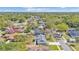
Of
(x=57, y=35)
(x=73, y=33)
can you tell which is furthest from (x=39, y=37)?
(x=73, y=33)

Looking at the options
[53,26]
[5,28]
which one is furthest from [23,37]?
[53,26]

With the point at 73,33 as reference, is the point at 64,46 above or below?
below

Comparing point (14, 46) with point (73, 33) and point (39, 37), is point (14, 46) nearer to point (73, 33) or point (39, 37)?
point (39, 37)

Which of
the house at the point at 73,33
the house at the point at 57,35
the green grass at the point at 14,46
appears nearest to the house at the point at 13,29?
the green grass at the point at 14,46

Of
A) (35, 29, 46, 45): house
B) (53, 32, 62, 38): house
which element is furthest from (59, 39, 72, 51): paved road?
(35, 29, 46, 45): house

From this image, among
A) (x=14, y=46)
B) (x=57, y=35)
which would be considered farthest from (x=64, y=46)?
(x=14, y=46)

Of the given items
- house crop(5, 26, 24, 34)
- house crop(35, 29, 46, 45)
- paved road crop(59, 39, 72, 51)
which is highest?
house crop(5, 26, 24, 34)

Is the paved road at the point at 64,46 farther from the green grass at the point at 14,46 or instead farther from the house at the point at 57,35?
the green grass at the point at 14,46

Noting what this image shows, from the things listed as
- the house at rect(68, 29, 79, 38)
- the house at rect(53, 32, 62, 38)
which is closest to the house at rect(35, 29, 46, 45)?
the house at rect(53, 32, 62, 38)

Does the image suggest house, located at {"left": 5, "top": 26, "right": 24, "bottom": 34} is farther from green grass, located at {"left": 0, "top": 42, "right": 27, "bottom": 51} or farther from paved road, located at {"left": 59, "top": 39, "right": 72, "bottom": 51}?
paved road, located at {"left": 59, "top": 39, "right": 72, "bottom": 51}

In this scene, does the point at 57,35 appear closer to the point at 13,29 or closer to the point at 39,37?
the point at 39,37

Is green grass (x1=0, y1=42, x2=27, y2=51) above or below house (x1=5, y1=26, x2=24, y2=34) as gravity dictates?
below
